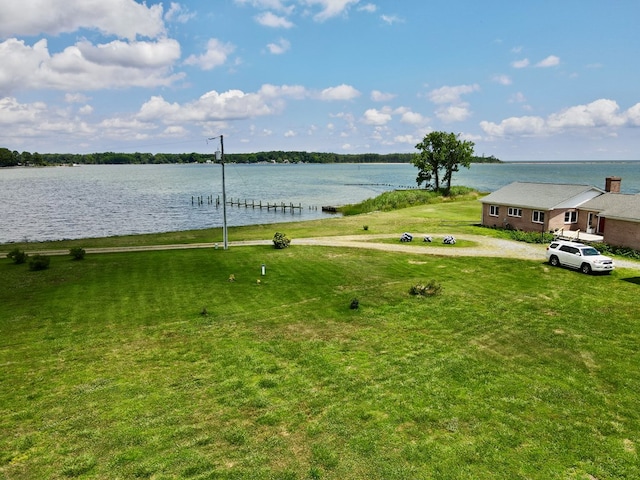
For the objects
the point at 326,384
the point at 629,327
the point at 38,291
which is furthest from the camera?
Result: the point at 38,291

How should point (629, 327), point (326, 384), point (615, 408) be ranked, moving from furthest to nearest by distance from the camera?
point (629, 327) → point (326, 384) → point (615, 408)

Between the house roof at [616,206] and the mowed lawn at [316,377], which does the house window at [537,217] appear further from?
the mowed lawn at [316,377]

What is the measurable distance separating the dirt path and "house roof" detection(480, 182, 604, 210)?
721 centimetres

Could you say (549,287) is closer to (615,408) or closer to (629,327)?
(629,327)

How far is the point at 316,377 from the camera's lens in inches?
742

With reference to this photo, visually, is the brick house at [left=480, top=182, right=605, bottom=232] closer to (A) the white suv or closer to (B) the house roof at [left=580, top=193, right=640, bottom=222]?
(B) the house roof at [left=580, top=193, right=640, bottom=222]

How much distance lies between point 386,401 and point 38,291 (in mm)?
25948

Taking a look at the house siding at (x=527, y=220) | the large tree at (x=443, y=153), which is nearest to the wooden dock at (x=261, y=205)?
the large tree at (x=443, y=153)

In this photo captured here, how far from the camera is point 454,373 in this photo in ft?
63.7

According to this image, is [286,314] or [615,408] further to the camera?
[286,314]

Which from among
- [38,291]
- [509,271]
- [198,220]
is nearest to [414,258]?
[509,271]

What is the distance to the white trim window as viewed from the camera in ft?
182

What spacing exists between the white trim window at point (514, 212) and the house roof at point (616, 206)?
689cm

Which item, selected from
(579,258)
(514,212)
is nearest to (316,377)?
(579,258)
